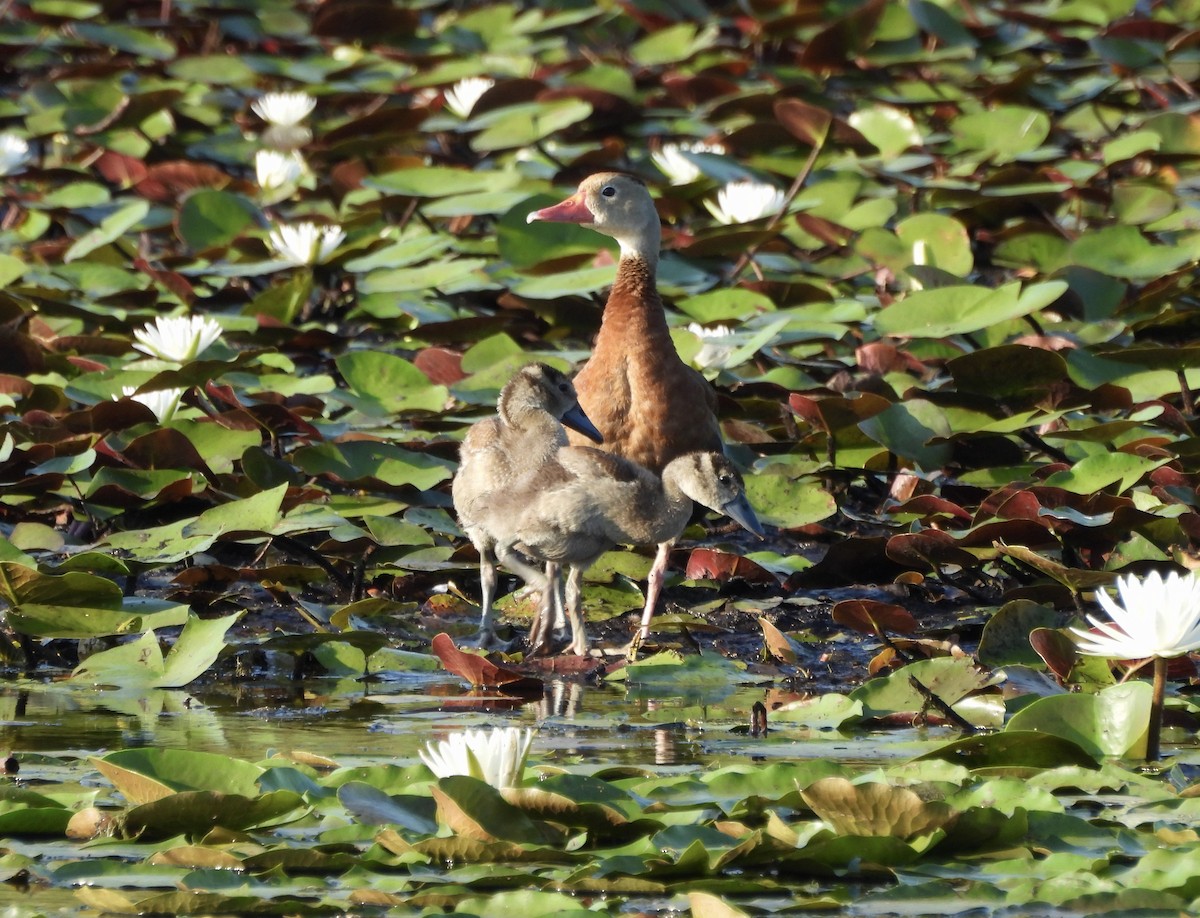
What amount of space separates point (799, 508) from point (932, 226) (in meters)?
2.84

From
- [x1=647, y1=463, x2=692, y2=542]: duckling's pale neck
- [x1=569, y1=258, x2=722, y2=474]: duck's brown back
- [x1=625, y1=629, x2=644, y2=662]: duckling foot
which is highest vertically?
[x1=569, y1=258, x2=722, y2=474]: duck's brown back

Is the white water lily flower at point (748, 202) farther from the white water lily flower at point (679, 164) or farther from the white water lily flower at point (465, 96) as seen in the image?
the white water lily flower at point (465, 96)

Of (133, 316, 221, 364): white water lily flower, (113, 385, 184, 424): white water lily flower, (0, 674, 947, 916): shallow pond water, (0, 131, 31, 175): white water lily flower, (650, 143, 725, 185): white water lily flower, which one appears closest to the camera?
(0, 674, 947, 916): shallow pond water

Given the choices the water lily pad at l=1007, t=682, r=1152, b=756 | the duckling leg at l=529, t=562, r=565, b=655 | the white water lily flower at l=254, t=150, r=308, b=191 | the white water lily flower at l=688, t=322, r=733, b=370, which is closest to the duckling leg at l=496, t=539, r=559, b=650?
the duckling leg at l=529, t=562, r=565, b=655

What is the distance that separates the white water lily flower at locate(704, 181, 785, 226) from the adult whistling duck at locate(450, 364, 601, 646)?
316cm

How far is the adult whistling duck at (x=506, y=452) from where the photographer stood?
5.71 m

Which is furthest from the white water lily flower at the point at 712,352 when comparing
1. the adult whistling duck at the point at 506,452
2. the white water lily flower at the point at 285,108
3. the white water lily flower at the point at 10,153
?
the white water lily flower at the point at 285,108

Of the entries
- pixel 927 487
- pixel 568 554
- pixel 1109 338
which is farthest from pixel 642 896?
pixel 1109 338

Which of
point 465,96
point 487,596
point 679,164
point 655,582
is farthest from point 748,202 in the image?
point 487,596

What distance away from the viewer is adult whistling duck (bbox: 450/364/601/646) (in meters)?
5.71

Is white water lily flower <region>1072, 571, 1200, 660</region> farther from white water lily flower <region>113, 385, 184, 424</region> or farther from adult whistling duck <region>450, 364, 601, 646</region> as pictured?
white water lily flower <region>113, 385, 184, 424</region>

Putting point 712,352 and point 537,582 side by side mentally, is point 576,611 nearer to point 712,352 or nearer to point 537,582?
point 537,582

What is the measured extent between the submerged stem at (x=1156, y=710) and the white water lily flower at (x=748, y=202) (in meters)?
5.24

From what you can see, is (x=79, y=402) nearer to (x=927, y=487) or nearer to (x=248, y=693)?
(x=248, y=693)
